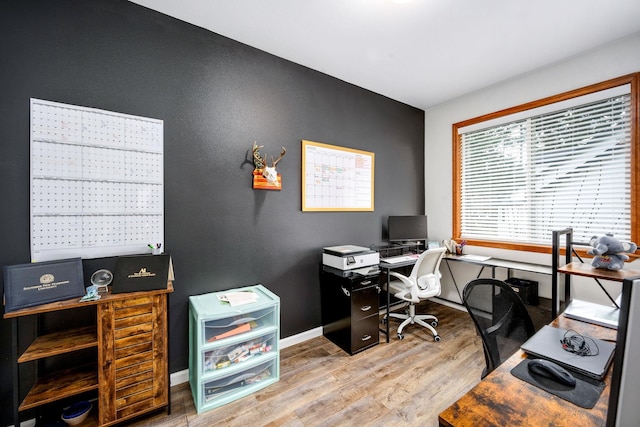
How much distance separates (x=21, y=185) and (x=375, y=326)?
293 cm

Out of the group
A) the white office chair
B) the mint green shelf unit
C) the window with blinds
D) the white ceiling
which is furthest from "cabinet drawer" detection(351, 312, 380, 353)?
the white ceiling

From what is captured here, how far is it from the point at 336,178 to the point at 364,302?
1.36 metres

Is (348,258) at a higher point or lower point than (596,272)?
lower

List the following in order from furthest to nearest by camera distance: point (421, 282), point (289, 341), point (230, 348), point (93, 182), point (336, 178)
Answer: point (336, 178)
point (421, 282)
point (289, 341)
point (230, 348)
point (93, 182)

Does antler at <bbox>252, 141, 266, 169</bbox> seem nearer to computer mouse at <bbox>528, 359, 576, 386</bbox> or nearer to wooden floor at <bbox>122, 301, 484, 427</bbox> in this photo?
wooden floor at <bbox>122, 301, 484, 427</bbox>

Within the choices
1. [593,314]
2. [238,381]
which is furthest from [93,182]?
[593,314]

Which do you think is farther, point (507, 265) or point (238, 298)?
point (507, 265)

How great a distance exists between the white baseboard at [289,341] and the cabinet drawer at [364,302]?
577 millimetres

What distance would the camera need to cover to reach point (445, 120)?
370cm

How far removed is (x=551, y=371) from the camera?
990mm

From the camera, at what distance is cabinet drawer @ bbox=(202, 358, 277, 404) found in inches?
72.7

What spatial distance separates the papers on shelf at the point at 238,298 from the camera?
200 centimetres

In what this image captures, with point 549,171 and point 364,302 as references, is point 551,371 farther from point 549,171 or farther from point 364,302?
point 549,171

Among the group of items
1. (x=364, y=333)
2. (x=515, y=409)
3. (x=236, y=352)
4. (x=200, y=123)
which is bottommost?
(x=364, y=333)
